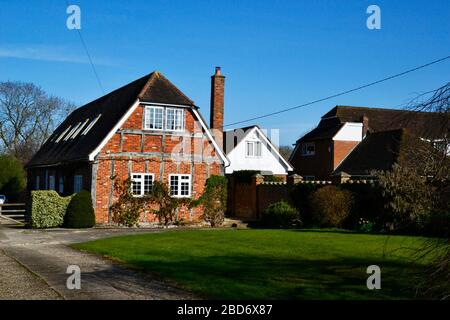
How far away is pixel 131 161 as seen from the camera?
26.0 metres

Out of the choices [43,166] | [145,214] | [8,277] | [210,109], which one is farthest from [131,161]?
[8,277]

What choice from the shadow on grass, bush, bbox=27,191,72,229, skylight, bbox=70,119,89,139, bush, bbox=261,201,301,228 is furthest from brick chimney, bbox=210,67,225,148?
the shadow on grass

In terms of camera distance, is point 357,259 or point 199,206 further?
point 199,206

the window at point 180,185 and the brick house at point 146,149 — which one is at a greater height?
the brick house at point 146,149

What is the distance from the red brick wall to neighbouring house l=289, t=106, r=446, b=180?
1119 cm

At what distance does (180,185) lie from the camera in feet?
89.2

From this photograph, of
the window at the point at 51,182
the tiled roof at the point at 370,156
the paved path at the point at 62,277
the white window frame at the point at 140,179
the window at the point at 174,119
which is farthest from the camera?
the tiled roof at the point at 370,156

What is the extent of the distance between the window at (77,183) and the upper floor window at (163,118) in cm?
458

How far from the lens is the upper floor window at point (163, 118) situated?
86.4 ft

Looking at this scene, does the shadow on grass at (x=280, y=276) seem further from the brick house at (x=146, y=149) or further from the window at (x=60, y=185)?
the window at (x=60, y=185)

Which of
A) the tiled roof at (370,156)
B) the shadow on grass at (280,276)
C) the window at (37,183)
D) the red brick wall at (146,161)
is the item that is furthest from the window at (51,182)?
the shadow on grass at (280,276)

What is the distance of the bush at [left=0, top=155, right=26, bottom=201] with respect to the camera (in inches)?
1681
